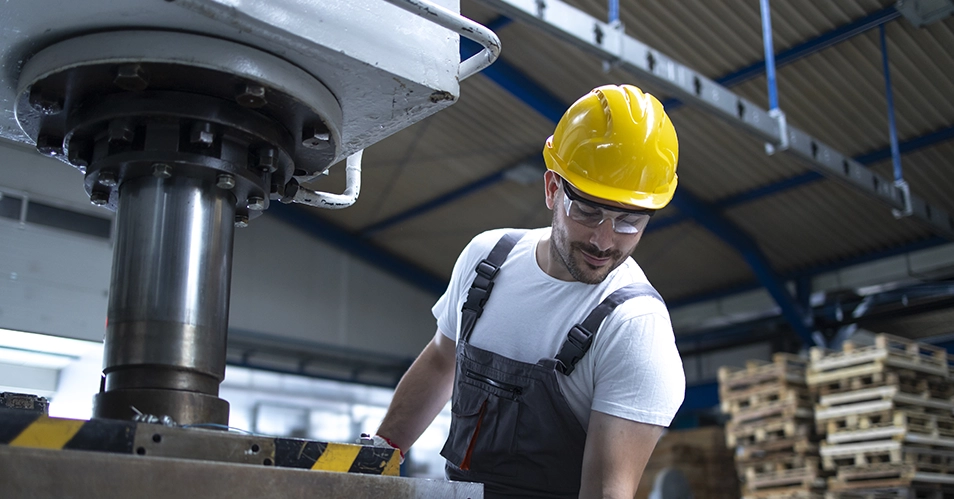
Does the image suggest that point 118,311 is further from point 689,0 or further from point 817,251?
point 817,251

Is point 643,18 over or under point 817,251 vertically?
over

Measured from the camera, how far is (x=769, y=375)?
29.6ft

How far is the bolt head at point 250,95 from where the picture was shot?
131 centimetres

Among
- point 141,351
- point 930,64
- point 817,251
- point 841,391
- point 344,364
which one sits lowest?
point 141,351

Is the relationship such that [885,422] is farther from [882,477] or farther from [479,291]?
[479,291]

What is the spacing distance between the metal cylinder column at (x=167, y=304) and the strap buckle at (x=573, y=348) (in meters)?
0.96

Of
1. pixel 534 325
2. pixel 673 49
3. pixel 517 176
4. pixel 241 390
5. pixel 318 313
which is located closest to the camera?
pixel 534 325

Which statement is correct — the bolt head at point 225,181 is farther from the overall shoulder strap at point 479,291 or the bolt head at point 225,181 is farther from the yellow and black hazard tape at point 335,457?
the overall shoulder strap at point 479,291

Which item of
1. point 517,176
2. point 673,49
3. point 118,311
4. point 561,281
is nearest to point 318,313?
point 517,176

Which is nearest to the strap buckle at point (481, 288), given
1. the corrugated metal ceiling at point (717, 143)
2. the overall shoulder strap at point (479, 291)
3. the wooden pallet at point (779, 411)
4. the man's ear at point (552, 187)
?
the overall shoulder strap at point (479, 291)

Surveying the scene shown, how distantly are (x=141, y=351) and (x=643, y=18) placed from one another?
745cm

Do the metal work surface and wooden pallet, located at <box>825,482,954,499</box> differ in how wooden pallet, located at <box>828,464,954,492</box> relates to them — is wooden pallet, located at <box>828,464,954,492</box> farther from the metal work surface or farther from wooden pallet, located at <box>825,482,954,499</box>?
the metal work surface

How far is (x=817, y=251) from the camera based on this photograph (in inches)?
444

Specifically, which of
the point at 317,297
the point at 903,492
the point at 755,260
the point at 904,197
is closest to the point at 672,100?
the point at 904,197
